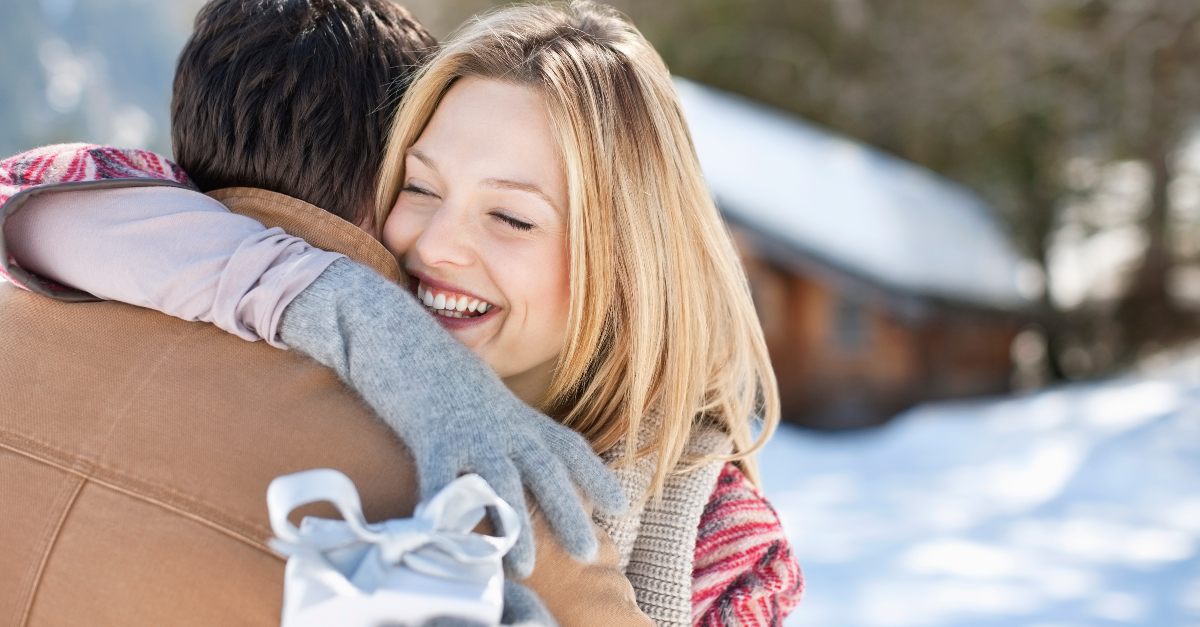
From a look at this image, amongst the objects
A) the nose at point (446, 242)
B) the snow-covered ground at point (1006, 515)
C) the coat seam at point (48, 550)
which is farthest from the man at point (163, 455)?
the snow-covered ground at point (1006, 515)

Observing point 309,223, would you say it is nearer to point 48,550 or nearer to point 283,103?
point 283,103

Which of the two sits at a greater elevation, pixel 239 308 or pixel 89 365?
pixel 239 308

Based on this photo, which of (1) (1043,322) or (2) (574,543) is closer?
(2) (574,543)

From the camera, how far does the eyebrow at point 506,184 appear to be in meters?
1.82

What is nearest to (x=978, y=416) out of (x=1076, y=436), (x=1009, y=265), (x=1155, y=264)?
(x=1076, y=436)

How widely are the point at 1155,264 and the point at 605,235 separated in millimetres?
13790

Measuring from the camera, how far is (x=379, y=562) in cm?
108

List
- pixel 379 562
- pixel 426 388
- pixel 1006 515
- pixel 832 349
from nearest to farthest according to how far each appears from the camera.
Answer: pixel 379 562, pixel 426 388, pixel 1006 515, pixel 832 349

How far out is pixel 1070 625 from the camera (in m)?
4.50

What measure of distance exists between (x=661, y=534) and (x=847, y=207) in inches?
350

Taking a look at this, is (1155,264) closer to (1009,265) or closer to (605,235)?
(1009,265)

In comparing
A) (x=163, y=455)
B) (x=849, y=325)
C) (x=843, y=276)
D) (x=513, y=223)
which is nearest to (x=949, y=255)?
(x=849, y=325)

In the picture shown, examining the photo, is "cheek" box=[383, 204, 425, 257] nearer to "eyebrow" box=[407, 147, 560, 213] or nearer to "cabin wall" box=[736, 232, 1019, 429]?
"eyebrow" box=[407, 147, 560, 213]

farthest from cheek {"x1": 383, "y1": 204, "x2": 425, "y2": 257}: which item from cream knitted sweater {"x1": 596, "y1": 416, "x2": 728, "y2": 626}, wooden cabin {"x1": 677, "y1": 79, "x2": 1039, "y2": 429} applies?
wooden cabin {"x1": 677, "y1": 79, "x2": 1039, "y2": 429}
